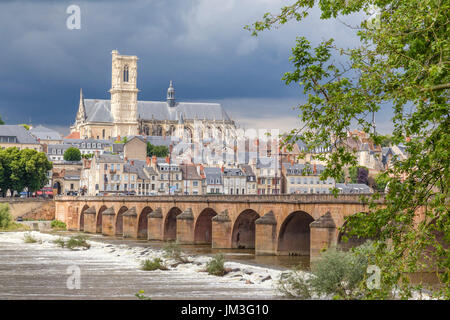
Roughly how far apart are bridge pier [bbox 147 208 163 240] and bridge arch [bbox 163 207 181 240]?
59cm

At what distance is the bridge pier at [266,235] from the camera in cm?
5350

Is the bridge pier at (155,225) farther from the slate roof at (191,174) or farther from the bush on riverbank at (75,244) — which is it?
the slate roof at (191,174)

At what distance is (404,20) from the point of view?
14.0 m

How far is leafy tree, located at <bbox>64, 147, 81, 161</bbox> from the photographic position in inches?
7239

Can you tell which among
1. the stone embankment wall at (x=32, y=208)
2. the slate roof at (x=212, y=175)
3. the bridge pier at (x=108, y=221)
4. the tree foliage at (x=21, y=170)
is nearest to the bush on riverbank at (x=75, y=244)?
the bridge pier at (x=108, y=221)

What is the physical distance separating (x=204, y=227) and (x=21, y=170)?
66.4 metres

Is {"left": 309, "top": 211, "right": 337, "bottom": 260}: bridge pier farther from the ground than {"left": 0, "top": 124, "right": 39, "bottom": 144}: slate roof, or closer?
closer

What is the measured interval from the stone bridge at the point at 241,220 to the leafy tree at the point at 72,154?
9577 centimetres

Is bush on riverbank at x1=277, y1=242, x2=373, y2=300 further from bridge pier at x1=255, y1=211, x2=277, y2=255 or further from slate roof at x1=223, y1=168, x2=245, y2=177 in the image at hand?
slate roof at x1=223, y1=168, x2=245, y2=177

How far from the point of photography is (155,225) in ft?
250

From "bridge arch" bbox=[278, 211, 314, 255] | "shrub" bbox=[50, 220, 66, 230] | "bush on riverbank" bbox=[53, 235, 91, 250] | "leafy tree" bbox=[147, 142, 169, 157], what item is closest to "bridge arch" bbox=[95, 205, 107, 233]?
"shrub" bbox=[50, 220, 66, 230]
